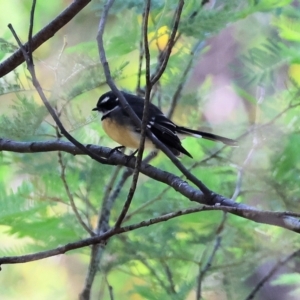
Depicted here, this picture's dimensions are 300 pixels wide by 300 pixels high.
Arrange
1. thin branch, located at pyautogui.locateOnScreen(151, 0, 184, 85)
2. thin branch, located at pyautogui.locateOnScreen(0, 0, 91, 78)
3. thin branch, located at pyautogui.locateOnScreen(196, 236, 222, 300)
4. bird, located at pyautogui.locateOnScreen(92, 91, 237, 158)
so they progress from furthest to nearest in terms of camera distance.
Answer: bird, located at pyautogui.locateOnScreen(92, 91, 237, 158), thin branch, located at pyautogui.locateOnScreen(196, 236, 222, 300), thin branch, located at pyautogui.locateOnScreen(0, 0, 91, 78), thin branch, located at pyautogui.locateOnScreen(151, 0, 184, 85)

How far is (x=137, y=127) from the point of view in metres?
1.20

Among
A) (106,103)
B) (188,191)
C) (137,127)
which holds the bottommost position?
(188,191)

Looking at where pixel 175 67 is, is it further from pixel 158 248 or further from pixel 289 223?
pixel 289 223

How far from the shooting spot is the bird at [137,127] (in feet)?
3.64

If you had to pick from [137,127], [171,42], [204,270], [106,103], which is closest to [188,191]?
[171,42]

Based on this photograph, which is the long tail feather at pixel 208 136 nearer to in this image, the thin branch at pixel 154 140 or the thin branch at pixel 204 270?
the thin branch at pixel 204 270

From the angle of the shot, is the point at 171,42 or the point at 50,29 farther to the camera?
the point at 50,29

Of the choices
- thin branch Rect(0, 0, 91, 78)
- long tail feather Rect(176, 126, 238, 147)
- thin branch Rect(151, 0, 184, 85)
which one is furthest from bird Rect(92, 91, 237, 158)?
thin branch Rect(151, 0, 184, 85)

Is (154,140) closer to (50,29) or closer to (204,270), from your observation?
(50,29)

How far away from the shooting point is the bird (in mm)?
1109

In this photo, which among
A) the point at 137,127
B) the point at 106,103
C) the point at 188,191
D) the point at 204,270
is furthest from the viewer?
the point at 106,103

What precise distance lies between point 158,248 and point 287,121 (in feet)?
1.26

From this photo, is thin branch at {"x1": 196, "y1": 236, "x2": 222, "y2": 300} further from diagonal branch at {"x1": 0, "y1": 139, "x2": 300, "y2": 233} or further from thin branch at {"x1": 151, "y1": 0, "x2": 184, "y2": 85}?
thin branch at {"x1": 151, "y1": 0, "x2": 184, "y2": 85}

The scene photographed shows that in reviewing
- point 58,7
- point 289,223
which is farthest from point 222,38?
point 289,223
